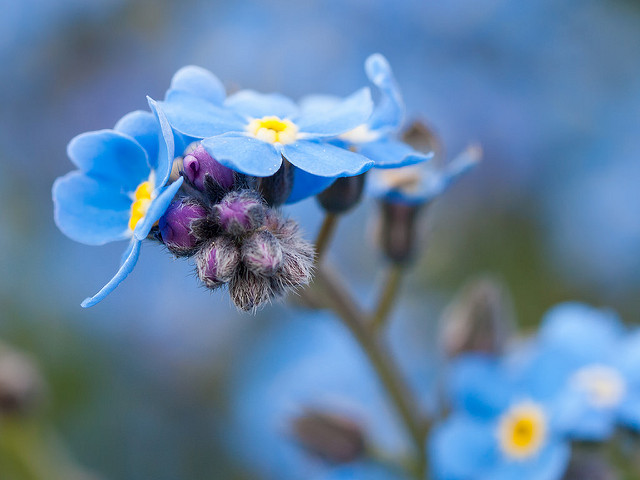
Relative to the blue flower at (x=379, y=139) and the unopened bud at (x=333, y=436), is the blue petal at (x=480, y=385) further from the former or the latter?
the blue flower at (x=379, y=139)

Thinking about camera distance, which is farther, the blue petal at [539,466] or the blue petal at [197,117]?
the blue petal at [539,466]

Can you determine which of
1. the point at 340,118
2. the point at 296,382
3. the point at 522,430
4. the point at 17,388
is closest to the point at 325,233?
the point at 340,118

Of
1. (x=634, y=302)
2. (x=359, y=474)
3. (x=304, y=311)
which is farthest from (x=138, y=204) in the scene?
(x=634, y=302)

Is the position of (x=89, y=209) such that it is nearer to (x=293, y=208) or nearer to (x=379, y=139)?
(x=379, y=139)

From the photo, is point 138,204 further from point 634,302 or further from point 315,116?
point 634,302

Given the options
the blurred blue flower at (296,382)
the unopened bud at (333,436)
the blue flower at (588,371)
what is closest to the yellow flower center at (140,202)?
the unopened bud at (333,436)

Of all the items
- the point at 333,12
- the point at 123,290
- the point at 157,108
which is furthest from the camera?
the point at 333,12
